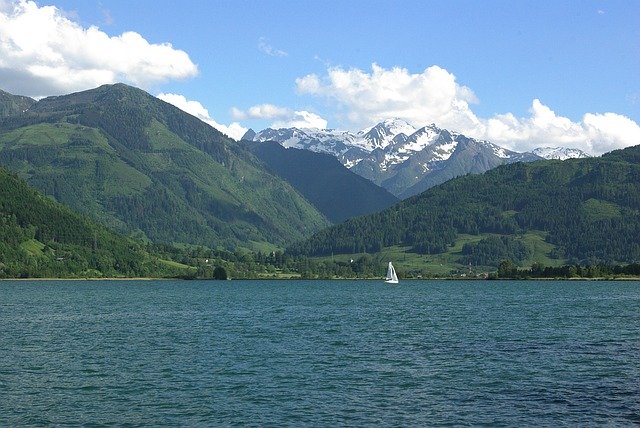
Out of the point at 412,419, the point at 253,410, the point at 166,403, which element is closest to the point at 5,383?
the point at 166,403

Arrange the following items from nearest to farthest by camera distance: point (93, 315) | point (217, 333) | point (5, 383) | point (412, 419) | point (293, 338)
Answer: point (412, 419) < point (5, 383) < point (293, 338) < point (217, 333) < point (93, 315)

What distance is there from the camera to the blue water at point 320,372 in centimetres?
5472

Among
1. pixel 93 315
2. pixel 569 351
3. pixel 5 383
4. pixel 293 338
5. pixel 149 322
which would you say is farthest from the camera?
pixel 93 315

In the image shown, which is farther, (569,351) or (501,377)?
(569,351)

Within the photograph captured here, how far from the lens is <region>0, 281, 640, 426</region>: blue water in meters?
54.7

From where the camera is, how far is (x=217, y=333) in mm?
110500

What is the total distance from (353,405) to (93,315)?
102m

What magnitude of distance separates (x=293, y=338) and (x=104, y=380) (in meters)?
38.1

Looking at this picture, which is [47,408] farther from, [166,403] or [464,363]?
[464,363]

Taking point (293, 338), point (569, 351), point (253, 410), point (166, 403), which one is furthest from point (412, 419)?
point (293, 338)

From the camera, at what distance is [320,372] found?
7312cm

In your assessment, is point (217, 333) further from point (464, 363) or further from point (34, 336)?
point (464, 363)

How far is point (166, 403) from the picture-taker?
58.2 metres

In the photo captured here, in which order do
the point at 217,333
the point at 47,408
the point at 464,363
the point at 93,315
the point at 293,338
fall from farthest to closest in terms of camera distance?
the point at 93,315 < the point at 217,333 < the point at 293,338 < the point at 464,363 < the point at 47,408
